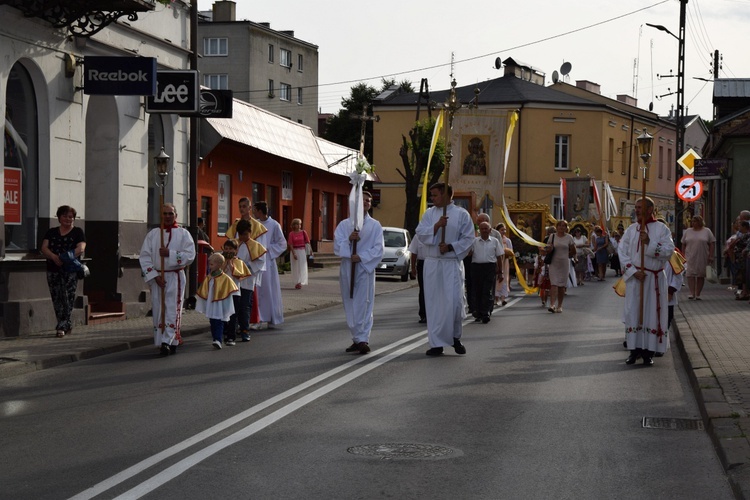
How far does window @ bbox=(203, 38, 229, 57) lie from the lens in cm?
7756

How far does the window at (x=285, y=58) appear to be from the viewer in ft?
267

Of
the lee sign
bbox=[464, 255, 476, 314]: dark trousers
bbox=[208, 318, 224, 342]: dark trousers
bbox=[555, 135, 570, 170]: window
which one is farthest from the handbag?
bbox=[555, 135, 570, 170]: window

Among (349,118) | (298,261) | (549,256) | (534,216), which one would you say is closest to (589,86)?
(349,118)

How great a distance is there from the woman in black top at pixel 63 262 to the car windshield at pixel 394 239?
21.1m

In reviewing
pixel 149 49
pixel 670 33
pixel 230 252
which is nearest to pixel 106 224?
pixel 149 49

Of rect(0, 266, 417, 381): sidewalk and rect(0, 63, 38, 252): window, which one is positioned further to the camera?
rect(0, 63, 38, 252): window

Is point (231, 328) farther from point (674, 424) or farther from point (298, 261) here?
point (298, 261)

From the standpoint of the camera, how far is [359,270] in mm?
14477

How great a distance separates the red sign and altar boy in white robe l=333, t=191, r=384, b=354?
15.4 ft

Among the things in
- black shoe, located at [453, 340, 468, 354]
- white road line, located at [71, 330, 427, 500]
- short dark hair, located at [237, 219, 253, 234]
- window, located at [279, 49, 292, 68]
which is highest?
window, located at [279, 49, 292, 68]

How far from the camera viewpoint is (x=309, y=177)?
44.3 metres

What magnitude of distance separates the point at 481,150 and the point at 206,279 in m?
19.9

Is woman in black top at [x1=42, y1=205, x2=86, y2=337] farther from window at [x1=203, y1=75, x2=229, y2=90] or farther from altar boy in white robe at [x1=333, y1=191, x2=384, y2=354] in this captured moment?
window at [x1=203, y1=75, x2=229, y2=90]

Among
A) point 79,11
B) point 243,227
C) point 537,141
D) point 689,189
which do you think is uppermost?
point 537,141
